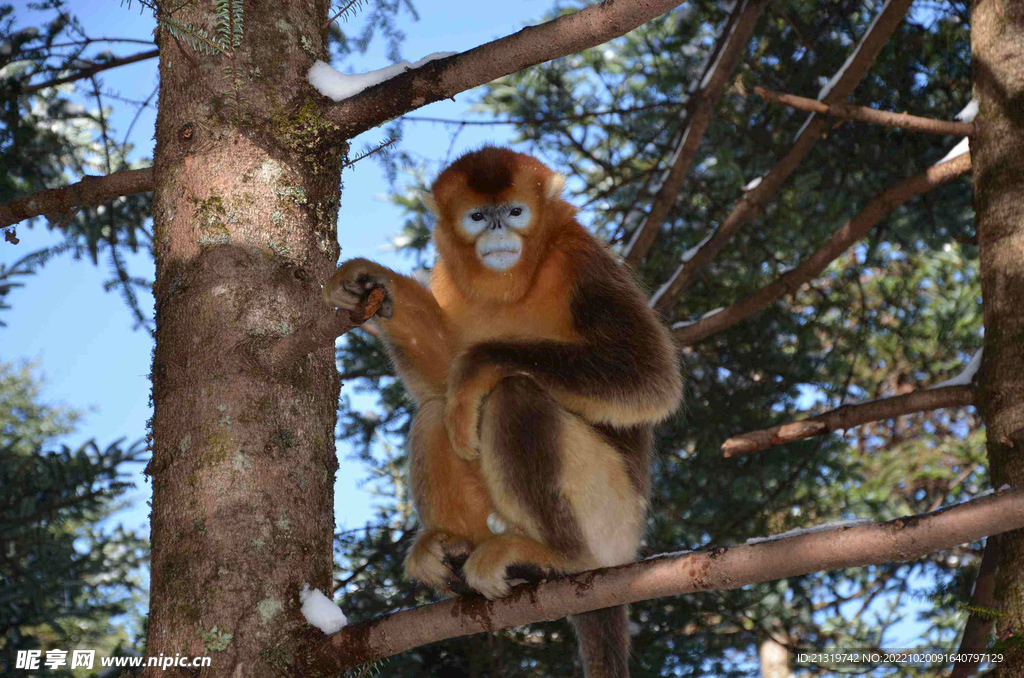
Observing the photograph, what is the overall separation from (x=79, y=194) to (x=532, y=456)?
183 centimetres

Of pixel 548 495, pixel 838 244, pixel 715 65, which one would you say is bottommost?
pixel 548 495

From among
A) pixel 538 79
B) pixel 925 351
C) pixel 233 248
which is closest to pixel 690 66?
pixel 538 79

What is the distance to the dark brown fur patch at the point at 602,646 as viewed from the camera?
3.06m

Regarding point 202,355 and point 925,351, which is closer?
point 202,355

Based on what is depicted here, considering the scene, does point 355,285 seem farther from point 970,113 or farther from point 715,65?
point 970,113

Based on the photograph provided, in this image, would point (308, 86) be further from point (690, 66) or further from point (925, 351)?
point (925, 351)

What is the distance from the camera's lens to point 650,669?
177 inches

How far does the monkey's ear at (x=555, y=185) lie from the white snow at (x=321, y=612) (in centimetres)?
172

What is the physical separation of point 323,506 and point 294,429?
0.23 meters

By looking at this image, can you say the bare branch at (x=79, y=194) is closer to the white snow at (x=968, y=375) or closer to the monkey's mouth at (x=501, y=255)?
the monkey's mouth at (x=501, y=255)

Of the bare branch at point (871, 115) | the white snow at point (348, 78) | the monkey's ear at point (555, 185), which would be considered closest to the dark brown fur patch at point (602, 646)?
the monkey's ear at point (555, 185)

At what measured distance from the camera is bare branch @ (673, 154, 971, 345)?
442 centimetres

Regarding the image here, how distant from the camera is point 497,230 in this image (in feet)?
10.6

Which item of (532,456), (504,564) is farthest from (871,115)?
(504,564)
